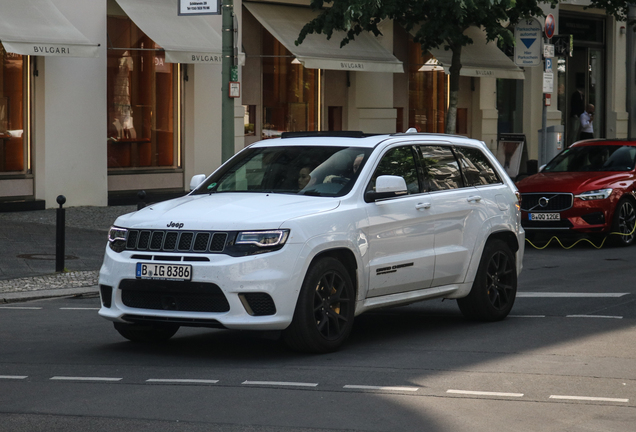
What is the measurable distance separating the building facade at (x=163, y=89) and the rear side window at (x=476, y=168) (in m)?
10.3

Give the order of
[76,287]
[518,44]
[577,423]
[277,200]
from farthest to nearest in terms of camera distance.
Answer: [518,44] < [76,287] < [277,200] < [577,423]

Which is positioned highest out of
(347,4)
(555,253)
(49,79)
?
(347,4)

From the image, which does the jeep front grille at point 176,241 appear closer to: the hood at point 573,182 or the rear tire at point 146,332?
the rear tire at point 146,332

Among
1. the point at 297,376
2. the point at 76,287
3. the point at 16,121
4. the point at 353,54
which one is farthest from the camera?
the point at 353,54

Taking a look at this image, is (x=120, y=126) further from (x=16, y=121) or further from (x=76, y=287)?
(x=76, y=287)

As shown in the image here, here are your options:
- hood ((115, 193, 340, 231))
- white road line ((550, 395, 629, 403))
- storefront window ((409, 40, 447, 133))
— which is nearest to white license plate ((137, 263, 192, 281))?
hood ((115, 193, 340, 231))

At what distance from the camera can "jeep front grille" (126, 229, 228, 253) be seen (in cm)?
730

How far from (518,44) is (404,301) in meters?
13.4

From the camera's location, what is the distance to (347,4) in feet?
66.3

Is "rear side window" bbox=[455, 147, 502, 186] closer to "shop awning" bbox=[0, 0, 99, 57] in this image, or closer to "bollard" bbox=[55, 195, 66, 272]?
"bollard" bbox=[55, 195, 66, 272]

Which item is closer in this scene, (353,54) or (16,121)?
(16,121)

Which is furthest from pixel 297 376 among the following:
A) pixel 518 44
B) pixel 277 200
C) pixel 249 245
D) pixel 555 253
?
pixel 518 44

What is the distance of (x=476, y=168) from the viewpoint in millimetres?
9500

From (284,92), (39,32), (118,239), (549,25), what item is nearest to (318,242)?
(118,239)
